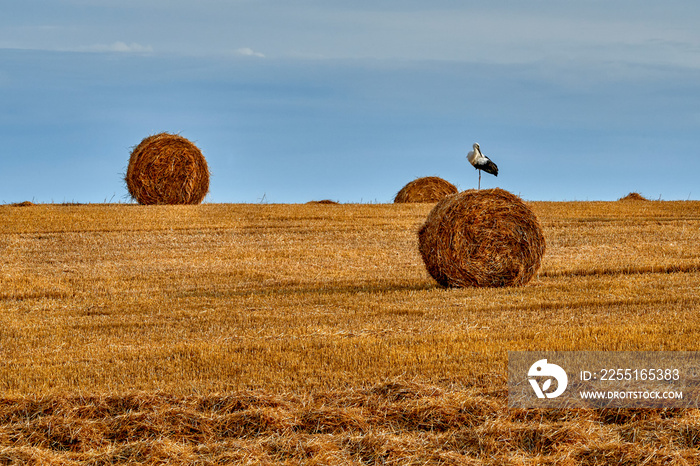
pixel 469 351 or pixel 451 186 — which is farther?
pixel 451 186

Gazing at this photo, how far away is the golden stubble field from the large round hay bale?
2.36m

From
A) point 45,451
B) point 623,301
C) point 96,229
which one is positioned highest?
point 96,229

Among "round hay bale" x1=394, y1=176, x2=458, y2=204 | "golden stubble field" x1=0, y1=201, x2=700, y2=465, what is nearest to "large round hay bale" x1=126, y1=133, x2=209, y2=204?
"golden stubble field" x1=0, y1=201, x2=700, y2=465

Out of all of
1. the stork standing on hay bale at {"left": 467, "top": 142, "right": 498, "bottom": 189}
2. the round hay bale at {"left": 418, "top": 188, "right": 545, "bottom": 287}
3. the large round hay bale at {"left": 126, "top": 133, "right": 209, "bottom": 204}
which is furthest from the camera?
the large round hay bale at {"left": 126, "top": 133, "right": 209, "bottom": 204}

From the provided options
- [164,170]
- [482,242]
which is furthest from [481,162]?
[164,170]

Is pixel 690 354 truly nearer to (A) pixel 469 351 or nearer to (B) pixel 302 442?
(A) pixel 469 351

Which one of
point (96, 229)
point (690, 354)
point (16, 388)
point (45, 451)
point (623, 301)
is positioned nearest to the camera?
point (45, 451)

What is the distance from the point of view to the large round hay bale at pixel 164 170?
2231 cm

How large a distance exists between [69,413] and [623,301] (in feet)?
27.3

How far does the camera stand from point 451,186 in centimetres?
2550

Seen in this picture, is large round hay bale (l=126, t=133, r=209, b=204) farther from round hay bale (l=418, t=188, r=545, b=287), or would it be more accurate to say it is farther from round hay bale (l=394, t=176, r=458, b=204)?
round hay bale (l=418, t=188, r=545, b=287)

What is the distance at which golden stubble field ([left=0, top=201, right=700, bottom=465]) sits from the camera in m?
6.00

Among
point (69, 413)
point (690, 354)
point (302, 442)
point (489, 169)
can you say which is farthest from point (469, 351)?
point (489, 169)

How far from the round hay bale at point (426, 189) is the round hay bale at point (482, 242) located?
10.4m
